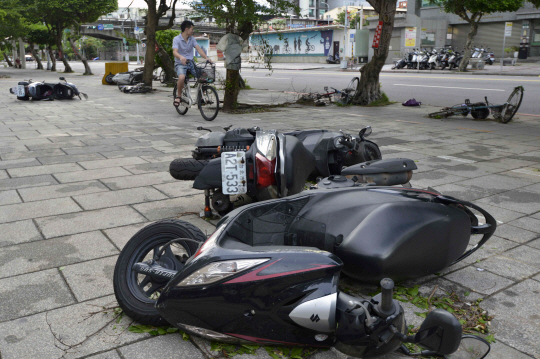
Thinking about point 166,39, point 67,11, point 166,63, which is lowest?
point 166,63

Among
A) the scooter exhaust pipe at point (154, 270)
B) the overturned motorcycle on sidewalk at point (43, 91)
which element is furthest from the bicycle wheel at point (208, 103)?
the scooter exhaust pipe at point (154, 270)

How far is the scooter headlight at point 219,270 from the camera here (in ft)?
6.81

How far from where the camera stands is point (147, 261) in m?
2.55

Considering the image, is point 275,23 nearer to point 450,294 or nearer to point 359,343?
point 450,294

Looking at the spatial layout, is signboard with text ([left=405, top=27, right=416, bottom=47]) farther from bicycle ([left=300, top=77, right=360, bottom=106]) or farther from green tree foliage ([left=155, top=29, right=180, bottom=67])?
bicycle ([left=300, top=77, right=360, bottom=106])

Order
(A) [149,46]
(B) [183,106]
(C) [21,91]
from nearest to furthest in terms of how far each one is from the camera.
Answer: (B) [183,106] → (C) [21,91] → (A) [149,46]

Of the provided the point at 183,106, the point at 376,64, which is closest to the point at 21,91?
the point at 183,106

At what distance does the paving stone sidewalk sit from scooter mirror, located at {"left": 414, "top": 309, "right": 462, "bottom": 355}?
50cm

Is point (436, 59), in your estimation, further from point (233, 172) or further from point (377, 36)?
point (233, 172)

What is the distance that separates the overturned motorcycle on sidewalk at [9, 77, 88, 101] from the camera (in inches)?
523

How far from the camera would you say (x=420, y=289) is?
2.83 meters

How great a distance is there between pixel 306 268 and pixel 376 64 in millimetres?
11004

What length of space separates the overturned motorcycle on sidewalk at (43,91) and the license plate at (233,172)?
35.9 ft

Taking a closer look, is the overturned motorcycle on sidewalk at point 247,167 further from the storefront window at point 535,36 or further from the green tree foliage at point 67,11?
the storefront window at point 535,36
